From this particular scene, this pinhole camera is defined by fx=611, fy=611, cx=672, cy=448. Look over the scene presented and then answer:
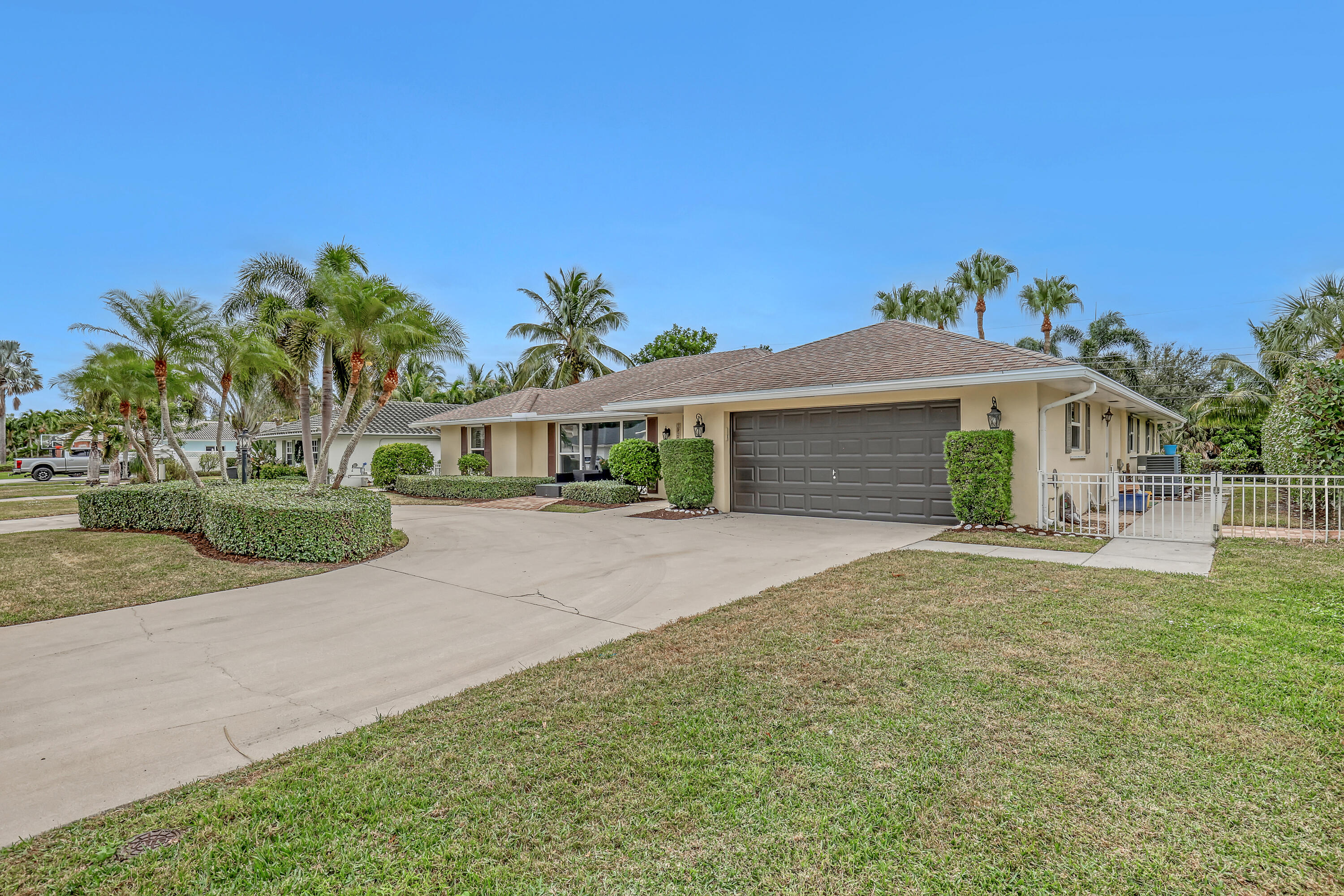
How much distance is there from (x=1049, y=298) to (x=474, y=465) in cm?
2759

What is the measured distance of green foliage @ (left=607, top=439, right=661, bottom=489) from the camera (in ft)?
55.1

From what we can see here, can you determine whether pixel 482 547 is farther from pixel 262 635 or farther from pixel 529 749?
pixel 529 749

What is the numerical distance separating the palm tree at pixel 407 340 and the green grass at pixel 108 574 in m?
2.37

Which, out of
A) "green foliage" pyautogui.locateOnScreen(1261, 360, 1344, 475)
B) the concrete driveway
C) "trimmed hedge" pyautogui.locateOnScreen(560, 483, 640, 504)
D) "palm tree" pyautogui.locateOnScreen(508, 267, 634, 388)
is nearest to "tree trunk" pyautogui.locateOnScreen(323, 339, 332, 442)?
the concrete driveway

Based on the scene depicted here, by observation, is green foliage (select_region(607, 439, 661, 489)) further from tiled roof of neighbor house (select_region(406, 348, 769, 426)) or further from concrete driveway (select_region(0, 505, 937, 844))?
concrete driveway (select_region(0, 505, 937, 844))

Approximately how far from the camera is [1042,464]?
34.6ft

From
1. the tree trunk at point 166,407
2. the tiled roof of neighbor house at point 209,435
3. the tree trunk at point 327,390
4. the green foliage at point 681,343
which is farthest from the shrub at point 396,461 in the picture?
the tiled roof of neighbor house at point 209,435

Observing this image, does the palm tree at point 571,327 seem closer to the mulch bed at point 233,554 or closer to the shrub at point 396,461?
the shrub at point 396,461

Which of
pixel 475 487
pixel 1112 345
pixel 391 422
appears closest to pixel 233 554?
pixel 475 487

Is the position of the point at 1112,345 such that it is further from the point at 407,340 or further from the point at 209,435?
the point at 209,435

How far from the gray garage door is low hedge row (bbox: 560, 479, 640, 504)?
11.5 feet

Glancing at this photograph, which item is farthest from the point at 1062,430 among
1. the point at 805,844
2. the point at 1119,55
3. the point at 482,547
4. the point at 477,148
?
the point at 477,148

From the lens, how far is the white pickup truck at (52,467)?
32.4 m

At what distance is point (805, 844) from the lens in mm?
2346
